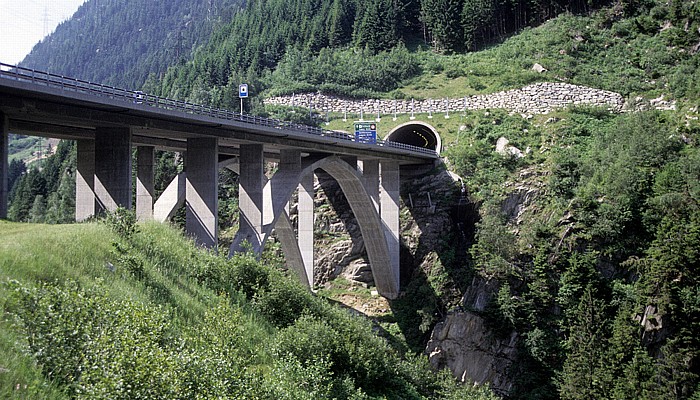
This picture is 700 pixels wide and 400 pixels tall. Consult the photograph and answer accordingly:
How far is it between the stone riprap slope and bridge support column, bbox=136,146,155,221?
39051mm

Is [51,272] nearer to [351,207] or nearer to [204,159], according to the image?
[204,159]

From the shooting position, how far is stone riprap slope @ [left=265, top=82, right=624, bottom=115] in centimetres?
6388

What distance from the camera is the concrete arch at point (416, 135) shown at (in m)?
66.3

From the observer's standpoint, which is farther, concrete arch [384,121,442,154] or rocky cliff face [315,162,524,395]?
concrete arch [384,121,442,154]

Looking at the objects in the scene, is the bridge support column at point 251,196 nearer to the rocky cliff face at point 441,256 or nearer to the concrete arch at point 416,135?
the rocky cliff face at point 441,256

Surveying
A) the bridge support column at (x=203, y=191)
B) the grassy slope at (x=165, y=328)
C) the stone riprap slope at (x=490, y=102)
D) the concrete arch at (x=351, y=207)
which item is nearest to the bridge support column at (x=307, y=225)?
the concrete arch at (x=351, y=207)

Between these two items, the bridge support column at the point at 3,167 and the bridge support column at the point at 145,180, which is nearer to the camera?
the bridge support column at the point at 3,167

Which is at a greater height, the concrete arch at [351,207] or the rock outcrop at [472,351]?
the concrete arch at [351,207]

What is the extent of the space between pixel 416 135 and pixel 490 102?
9.13m

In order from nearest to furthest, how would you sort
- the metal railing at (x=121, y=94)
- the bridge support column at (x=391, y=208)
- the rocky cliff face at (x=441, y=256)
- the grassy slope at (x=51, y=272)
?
the grassy slope at (x=51, y=272) → the metal railing at (x=121, y=94) → the rocky cliff face at (x=441, y=256) → the bridge support column at (x=391, y=208)

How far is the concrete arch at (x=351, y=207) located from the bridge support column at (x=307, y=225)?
2.64 ft

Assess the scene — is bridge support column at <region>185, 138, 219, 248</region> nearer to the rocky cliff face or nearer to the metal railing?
the metal railing

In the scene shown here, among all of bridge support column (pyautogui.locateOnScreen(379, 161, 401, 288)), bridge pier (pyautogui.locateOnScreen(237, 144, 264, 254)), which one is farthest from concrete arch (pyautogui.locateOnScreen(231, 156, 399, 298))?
bridge pier (pyautogui.locateOnScreen(237, 144, 264, 254))

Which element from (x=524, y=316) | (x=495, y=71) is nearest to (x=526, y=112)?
(x=495, y=71)
